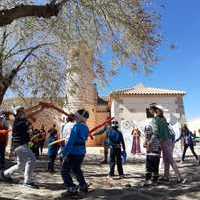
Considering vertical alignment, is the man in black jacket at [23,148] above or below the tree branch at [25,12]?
below

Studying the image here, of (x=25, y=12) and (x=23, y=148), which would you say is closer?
(x=25, y=12)

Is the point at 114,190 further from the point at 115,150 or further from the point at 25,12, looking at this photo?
the point at 25,12

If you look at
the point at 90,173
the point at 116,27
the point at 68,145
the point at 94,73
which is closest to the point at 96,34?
the point at 116,27

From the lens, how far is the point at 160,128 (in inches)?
445

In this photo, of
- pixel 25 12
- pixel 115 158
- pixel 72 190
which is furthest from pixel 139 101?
pixel 72 190

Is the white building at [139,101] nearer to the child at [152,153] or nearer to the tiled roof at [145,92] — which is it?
the tiled roof at [145,92]

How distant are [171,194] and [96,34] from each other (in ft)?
20.8

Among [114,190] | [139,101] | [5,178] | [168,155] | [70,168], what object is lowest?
[114,190]

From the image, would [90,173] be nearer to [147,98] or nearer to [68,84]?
[68,84]

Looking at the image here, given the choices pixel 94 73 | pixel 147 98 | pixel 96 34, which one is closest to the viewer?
pixel 96 34

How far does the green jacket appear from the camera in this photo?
1124 centimetres

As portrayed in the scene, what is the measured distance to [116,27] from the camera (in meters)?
13.3

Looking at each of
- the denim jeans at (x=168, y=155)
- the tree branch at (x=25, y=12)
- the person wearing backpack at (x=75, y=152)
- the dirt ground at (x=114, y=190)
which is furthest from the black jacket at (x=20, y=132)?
the denim jeans at (x=168, y=155)

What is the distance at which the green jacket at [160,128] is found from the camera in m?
11.2
